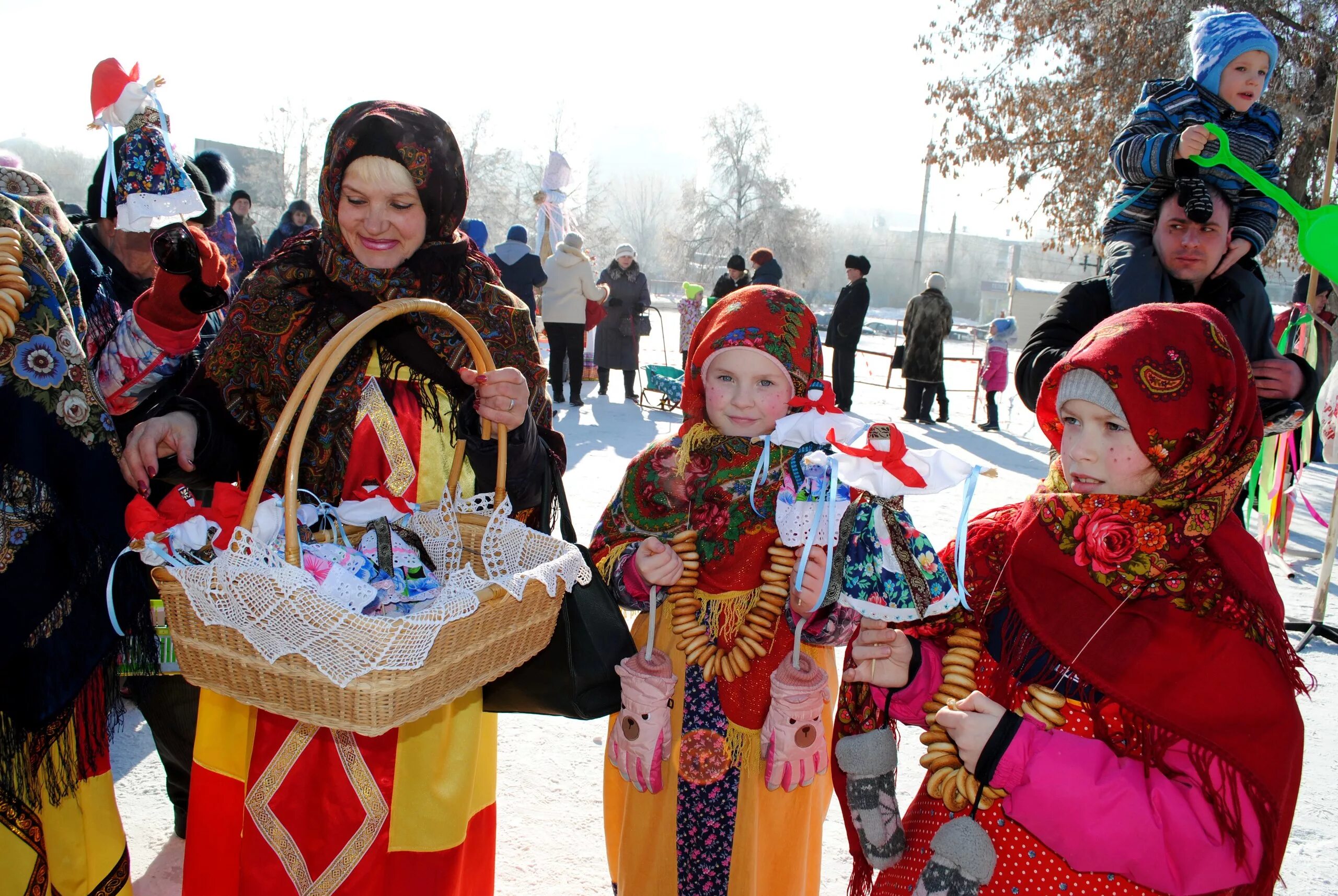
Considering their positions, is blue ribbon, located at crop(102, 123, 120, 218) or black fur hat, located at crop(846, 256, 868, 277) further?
black fur hat, located at crop(846, 256, 868, 277)

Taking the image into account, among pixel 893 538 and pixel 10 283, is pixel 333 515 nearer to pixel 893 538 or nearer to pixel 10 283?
pixel 10 283

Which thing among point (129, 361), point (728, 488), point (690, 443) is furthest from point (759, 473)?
point (129, 361)

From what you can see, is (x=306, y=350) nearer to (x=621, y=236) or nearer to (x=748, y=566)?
(x=748, y=566)

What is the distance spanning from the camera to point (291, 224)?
9258mm

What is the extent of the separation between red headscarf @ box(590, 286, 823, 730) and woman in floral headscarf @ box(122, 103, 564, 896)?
0.71ft

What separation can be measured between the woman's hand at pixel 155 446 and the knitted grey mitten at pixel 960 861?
1.72m

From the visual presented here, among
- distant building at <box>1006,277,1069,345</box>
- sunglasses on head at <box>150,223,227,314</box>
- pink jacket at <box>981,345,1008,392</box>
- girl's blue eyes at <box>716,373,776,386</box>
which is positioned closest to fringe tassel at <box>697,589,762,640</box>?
girl's blue eyes at <box>716,373,776,386</box>

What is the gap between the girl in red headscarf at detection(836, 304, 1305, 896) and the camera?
4.52 feet

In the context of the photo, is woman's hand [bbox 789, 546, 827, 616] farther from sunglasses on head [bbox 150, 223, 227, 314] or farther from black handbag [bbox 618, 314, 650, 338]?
black handbag [bbox 618, 314, 650, 338]

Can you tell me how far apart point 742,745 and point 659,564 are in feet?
1.61

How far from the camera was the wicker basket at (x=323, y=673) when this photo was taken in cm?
Result: 136

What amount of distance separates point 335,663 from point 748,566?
105cm

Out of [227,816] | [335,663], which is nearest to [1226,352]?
[335,663]

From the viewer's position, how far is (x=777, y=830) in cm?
206
